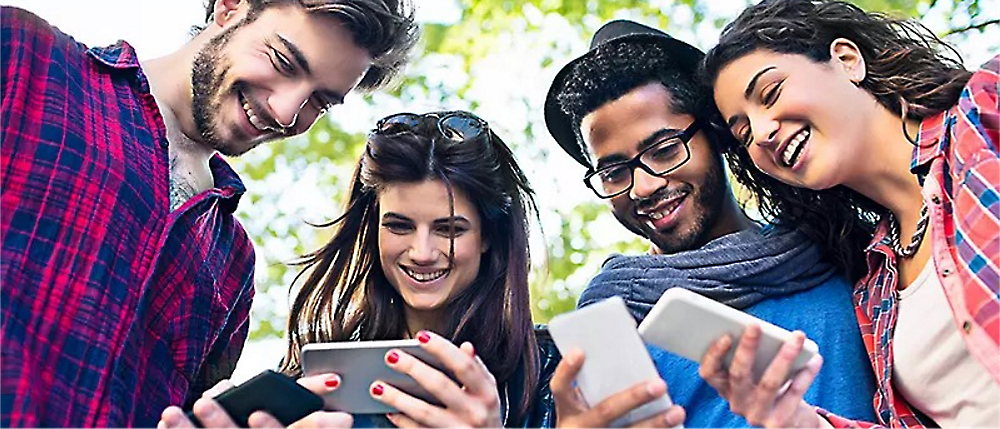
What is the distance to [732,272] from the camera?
2170 millimetres

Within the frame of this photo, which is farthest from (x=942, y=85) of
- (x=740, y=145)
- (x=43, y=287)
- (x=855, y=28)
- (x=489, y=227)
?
(x=43, y=287)

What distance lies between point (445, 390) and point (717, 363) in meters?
0.44

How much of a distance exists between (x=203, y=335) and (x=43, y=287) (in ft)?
1.41

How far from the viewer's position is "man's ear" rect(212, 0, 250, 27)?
244cm

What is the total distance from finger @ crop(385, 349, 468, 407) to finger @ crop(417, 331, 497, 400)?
0.02m

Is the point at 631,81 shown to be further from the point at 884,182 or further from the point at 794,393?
the point at 794,393

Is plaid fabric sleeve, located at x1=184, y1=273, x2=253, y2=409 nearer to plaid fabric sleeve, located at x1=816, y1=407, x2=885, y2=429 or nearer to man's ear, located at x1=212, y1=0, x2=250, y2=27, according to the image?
man's ear, located at x1=212, y1=0, x2=250, y2=27

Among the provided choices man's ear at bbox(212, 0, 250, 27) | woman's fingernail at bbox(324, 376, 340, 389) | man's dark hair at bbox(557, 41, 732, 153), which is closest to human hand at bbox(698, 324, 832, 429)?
woman's fingernail at bbox(324, 376, 340, 389)

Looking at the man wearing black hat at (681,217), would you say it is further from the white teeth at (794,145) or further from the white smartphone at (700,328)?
the white smartphone at (700,328)

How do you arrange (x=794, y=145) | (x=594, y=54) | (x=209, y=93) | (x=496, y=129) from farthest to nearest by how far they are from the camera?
(x=496, y=129) → (x=594, y=54) → (x=209, y=93) → (x=794, y=145)

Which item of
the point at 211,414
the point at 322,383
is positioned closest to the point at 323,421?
the point at 322,383

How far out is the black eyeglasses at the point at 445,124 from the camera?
2580 mm

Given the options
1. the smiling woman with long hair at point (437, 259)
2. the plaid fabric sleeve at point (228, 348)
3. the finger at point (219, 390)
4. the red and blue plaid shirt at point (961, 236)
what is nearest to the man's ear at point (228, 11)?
the smiling woman with long hair at point (437, 259)

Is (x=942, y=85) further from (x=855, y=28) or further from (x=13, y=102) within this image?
(x=13, y=102)
